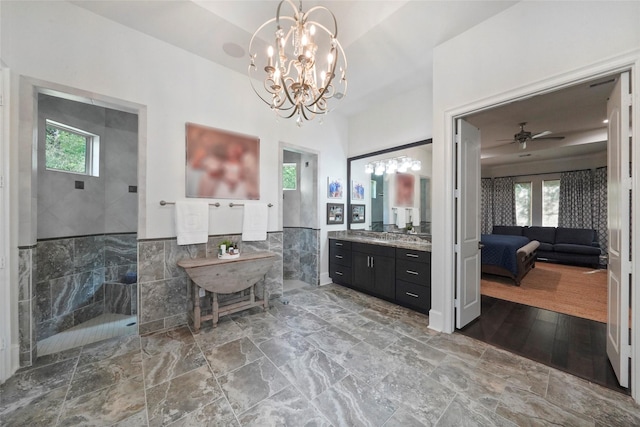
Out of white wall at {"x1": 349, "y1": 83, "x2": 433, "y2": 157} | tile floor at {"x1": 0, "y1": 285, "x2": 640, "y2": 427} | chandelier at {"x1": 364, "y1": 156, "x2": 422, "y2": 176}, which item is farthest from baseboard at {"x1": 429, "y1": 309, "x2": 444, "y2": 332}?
white wall at {"x1": 349, "y1": 83, "x2": 433, "y2": 157}

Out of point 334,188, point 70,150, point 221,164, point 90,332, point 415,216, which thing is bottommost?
point 90,332

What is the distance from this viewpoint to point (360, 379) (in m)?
1.74

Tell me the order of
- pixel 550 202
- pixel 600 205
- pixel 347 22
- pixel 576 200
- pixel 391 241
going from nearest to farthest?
pixel 347 22 → pixel 391 241 → pixel 600 205 → pixel 576 200 → pixel 550 202

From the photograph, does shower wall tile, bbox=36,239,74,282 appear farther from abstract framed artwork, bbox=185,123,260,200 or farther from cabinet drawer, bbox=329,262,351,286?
cabinet drawer, bbox=329,262,351,286

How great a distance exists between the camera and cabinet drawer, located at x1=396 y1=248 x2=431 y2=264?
9.09 feet

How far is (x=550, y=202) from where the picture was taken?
21.4ft

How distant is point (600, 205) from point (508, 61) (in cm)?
622

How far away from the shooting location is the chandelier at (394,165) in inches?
141

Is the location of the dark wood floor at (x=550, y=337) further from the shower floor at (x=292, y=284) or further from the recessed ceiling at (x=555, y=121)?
the shower floor at (x=292, y=284)

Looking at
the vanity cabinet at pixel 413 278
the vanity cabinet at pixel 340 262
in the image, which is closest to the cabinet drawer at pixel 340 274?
the vanity cabinet at pixel 340 262

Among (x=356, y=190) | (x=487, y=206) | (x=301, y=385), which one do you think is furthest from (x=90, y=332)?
(x=487, y=206)

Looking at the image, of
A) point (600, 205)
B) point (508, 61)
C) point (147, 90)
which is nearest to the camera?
point (508, 61)

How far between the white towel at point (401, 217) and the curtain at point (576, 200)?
18.2 ft

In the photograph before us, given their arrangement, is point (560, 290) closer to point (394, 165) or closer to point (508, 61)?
point (394, 165)
